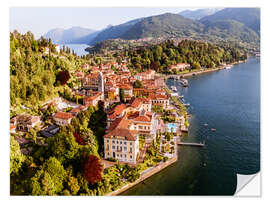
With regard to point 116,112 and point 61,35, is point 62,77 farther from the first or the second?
point 61,35

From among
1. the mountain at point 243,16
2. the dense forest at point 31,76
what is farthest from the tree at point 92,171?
the mountain at point 243,16

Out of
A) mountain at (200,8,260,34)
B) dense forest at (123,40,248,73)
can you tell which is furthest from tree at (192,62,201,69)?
mountain at (200,8,260,34)

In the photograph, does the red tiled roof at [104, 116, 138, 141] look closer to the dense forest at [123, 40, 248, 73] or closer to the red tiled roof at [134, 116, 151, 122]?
the red tiled roof at [134, 116, 151, 122]

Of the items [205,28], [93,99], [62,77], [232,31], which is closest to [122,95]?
[93,99]

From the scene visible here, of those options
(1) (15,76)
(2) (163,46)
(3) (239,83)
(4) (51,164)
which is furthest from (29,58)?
(2) (163,46)
